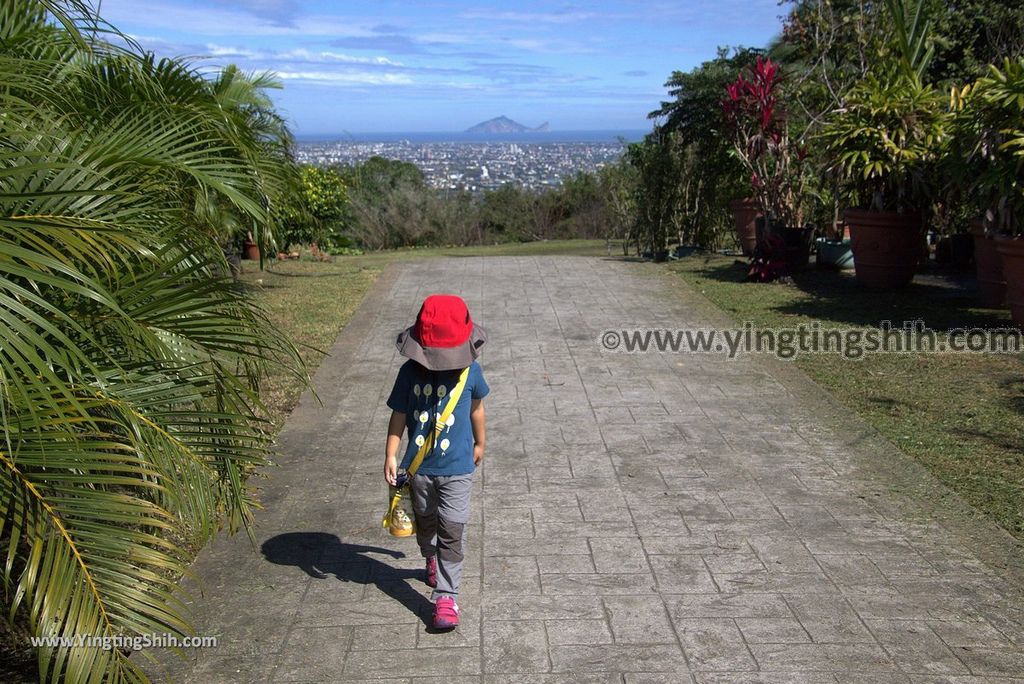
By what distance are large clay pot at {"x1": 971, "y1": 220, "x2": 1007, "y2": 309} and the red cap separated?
25.7 feet

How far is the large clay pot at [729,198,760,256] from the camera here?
1480 centimetres

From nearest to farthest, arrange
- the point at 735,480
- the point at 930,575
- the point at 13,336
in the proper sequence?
1. the point at 13,336
2. the point at 930,575
3. the point at 735,480

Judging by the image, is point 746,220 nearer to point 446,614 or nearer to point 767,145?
point 767,145

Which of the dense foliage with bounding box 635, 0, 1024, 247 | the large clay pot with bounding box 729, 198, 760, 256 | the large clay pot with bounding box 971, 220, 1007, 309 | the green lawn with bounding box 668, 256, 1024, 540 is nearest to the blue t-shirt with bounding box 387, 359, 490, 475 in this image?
the green lawn with bounding box 668, 256, 1024, 540

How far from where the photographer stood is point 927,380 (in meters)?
7.81

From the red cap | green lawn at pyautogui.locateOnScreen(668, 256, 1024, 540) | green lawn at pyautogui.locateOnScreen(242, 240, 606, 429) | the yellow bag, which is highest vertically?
the red cap

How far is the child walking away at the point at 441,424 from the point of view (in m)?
3.97

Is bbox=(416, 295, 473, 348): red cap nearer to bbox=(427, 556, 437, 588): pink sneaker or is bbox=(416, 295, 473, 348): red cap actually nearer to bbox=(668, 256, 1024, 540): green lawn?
bbox=(427, 556, 437, 588): pink sneaker

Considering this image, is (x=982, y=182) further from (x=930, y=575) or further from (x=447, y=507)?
(x=447, y=507)

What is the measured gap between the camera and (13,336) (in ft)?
9.24

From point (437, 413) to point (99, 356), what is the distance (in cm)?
130

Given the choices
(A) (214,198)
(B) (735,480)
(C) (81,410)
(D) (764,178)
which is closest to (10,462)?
(C) (81,410)

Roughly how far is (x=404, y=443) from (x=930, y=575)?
326 cm

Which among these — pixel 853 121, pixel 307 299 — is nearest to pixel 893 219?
pixel 853 121
